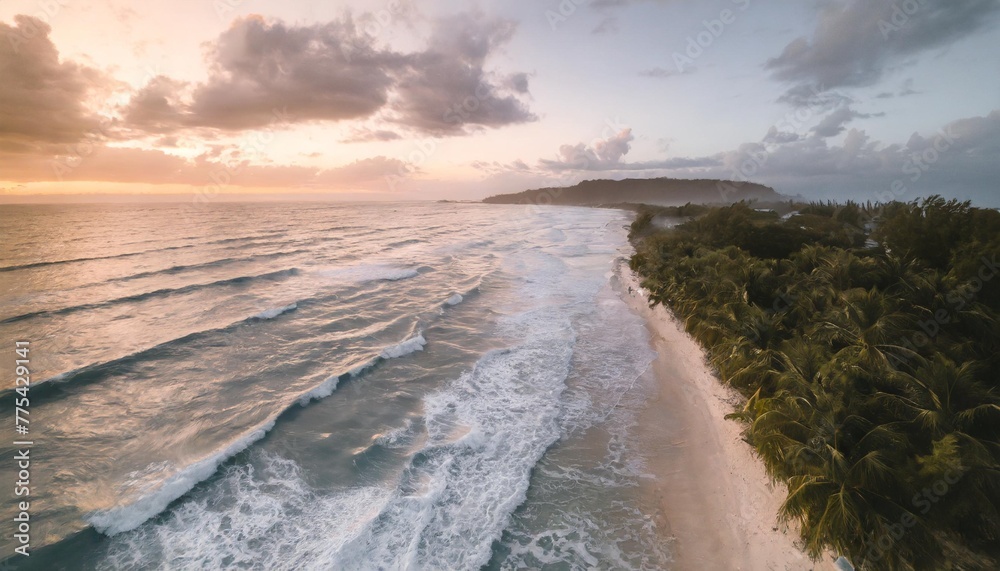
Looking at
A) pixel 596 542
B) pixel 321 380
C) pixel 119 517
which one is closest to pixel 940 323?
pixel 596 542

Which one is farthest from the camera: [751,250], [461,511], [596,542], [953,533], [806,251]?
[751,250]

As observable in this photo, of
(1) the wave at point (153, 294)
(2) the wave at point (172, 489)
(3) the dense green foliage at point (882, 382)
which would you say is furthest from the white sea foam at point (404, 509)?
(1) the wave at point (153, 294)

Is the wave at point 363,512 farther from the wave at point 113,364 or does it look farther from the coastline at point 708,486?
the wave at point 113,364

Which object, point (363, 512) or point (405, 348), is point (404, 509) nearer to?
point (363, 512)

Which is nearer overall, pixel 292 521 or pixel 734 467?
pixel 292 521

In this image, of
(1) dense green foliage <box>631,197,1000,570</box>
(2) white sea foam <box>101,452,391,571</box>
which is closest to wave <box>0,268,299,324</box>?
(2) white sea foam <box>101,452,391,571</box>

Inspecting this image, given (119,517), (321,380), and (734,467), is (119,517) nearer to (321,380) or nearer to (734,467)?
(321,380)

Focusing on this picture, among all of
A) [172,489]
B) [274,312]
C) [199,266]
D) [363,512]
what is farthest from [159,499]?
[199,266]
